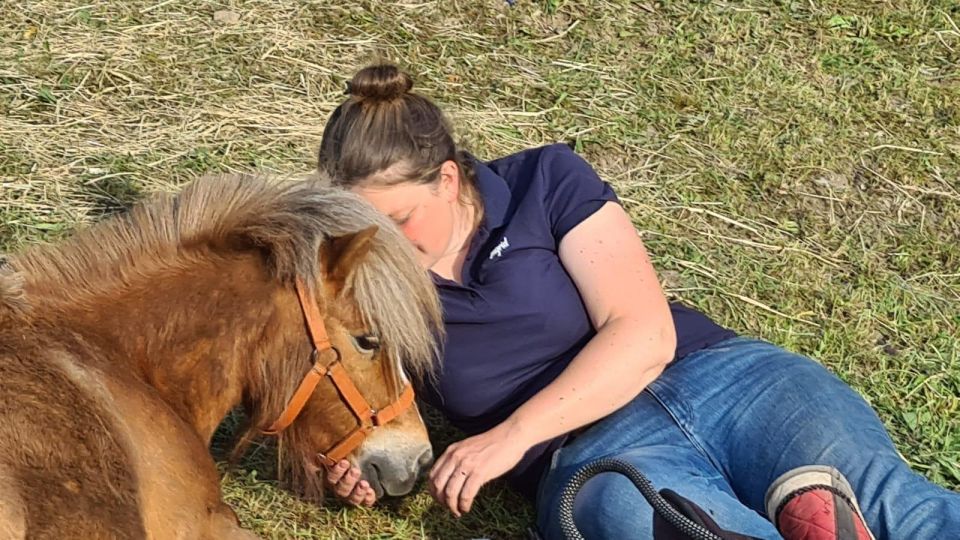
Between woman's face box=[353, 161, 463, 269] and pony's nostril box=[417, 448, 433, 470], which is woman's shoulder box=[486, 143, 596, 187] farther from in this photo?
pony's nostril box=[417, 448, 433, 470]

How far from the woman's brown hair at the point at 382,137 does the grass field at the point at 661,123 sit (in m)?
1.07

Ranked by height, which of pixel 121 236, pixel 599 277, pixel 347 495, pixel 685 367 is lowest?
pixel 347 495

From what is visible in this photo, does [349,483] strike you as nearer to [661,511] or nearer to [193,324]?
[193,324]

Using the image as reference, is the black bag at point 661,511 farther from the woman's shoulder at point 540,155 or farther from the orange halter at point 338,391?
the woman's shoulder at point 540,155

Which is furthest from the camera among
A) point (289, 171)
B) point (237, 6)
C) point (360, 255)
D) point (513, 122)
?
point (237, 6)

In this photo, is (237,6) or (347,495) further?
(237,6)

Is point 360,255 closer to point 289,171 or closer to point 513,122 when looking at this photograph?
point 289,171

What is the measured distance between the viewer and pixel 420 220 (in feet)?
9.46

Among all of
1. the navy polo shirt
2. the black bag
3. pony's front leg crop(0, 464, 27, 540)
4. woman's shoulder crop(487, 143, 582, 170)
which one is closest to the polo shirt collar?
the navy polo shirt

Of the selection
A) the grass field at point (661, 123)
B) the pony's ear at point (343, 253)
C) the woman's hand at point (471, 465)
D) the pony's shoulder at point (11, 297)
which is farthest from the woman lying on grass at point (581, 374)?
the pony's shoulder at point (11, 297)

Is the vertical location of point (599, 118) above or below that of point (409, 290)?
below

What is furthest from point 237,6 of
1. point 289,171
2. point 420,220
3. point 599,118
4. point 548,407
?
point 548,407

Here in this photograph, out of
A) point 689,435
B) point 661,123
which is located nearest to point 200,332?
point 689,435

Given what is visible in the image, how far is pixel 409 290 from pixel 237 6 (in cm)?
332
